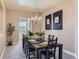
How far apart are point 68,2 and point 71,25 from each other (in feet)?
4.04

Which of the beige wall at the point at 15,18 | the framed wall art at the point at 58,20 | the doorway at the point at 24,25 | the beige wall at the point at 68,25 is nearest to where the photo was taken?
the beige wall at the point at 68,25

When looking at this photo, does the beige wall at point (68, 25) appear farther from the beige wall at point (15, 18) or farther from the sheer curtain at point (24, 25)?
the beige wall at point (15, 18)

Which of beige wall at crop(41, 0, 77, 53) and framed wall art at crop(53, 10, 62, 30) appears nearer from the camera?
beige wall at crop(41, 0, 77, 53)

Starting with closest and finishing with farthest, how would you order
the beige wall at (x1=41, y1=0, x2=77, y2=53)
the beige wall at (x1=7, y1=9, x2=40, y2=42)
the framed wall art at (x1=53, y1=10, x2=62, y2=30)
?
the beige wall at (x1=41, y1=0, x2=77, y2=53)
the framed wall art at (x1=53, y1=10, x2=62, y2=30)
the beige wall at (x1=7, y1=9, x2=40, y2=42)

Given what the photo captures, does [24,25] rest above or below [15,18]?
below

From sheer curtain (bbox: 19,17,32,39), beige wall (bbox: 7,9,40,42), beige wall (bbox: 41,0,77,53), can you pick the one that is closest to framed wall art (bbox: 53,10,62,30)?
beige wall (bbox: 41,0,77,53)

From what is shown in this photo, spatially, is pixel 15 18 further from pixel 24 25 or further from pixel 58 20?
pixel 58 20

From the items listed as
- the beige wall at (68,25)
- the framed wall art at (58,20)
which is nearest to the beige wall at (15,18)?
the framed wall art at (58,20)

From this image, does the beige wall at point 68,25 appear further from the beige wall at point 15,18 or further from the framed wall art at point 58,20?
the beige wall at point 15,18

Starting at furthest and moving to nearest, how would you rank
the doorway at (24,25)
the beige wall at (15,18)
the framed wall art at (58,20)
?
the doorway at (24,25) → the beige wall at (15,18) → the framed wall art at (58,20)

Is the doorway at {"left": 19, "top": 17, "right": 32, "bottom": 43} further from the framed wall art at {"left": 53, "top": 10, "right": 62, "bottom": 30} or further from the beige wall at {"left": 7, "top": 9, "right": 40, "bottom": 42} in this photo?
the framed wall art at {"left": 53, "top": 10, "right": 62, "bottom": 30}

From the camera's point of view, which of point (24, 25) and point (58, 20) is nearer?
point (58, 20)

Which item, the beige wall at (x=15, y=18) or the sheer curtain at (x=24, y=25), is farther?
the sheer curtain at (x=24, y=25)

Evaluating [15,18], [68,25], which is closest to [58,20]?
[68,25]
